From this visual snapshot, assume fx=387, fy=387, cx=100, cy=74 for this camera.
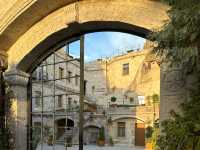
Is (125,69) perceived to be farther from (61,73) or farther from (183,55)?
(183,55)

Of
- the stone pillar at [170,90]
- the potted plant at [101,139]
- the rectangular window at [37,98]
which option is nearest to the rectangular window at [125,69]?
the potted plant at [101,139]

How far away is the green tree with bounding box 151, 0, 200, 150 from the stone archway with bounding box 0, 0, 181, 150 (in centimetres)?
136

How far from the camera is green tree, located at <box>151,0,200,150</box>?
3.43 metres

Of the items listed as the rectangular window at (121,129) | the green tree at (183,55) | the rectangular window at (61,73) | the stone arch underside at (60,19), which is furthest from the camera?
the rectangular window at (121,129)

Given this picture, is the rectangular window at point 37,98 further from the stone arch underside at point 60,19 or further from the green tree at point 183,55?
the green tree at point 183,55

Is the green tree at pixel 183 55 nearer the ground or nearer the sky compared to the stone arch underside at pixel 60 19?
nearer the ground

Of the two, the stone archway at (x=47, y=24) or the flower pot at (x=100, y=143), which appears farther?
the flower pot at (x=100, y=143)

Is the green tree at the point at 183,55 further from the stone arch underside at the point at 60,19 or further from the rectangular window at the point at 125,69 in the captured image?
the rectangular window at the point at 125,69

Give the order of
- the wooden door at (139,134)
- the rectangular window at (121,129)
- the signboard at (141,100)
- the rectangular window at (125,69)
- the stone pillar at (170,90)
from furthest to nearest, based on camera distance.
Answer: the rectangular window at (125,69)
the signboard at (141,100)
the rectangular window at (121,129)
the wooden door at (139,134)
the stone pillar at (170,90)

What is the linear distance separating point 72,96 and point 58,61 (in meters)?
0.67

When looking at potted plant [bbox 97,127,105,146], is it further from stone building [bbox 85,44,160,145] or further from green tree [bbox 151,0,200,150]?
green tree [bbox 151,0,200,150]

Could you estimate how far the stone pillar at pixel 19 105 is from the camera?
660 cm

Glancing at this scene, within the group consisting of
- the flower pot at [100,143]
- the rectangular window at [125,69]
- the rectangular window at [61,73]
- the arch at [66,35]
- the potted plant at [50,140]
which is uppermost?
the rectangular window at [125,69]

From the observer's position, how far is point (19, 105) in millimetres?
6703
